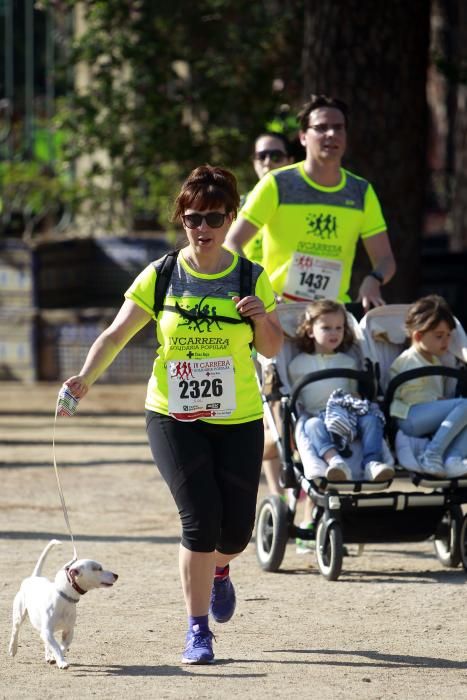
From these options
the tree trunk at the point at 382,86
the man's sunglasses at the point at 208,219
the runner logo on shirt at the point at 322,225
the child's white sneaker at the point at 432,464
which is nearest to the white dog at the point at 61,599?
the man's sunglasses at the point at 208,219

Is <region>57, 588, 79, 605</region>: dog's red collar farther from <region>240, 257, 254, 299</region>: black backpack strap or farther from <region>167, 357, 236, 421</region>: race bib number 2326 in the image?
<region>240, 257, 254, 299</region>: black backpack strap

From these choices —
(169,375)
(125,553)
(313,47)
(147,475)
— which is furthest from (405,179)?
(169,375)

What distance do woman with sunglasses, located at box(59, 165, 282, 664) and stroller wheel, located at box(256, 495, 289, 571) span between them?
4.98 feet

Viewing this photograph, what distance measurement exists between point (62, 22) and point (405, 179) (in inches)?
256

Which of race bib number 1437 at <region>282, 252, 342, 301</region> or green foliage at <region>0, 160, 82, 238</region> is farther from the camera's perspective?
green foliage at <region>0, 160, 82, 238</region>

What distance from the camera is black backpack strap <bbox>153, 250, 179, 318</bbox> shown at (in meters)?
5.61

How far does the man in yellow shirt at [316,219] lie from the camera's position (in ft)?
24.4

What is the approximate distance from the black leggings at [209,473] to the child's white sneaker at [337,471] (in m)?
1.18

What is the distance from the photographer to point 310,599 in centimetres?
670

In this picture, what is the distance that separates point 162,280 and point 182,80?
29.3ft

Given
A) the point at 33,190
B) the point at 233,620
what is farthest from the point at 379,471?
the point at 33,190

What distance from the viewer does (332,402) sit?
709 centimetres

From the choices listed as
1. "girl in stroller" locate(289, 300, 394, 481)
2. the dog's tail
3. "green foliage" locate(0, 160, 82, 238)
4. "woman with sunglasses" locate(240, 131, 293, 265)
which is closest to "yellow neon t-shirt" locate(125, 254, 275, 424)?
the dog's tail

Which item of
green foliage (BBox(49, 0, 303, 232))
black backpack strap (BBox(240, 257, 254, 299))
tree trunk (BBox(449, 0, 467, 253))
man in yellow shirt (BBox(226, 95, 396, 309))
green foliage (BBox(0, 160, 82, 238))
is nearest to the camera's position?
black backpack strap (BBox(240, 257, 254, 299))
